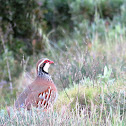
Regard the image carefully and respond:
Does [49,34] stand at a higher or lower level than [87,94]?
higher

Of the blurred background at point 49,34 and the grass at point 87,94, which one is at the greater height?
the blurred background at point 49,34

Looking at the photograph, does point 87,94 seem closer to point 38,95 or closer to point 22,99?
point 38,95

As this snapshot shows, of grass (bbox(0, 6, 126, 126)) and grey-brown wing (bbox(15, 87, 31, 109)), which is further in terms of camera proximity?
grey-brown wing (bbox(15, 87, 31, 109))

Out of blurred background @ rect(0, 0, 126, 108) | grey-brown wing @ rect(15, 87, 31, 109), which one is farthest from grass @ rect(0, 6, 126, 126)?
grey-brown wing @ rect(15, 87, 31, 109)

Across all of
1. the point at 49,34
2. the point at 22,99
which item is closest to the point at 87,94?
the point at 22,99

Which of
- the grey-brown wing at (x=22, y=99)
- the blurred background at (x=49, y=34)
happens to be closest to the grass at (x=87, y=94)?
the blurred background at (x=49, y=34)

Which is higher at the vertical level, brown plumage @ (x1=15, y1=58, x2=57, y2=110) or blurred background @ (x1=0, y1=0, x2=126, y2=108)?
blurred background @ (x1=0, y1=0, x2=126, y2=108)

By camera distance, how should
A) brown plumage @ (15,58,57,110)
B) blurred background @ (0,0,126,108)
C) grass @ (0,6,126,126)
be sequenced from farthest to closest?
blurred background @ (0,0,126,108) < brown plumage @ (15,58,57,110) < grass @ (0,6,126,126)

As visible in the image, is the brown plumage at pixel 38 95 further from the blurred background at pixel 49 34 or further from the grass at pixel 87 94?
the blurred background at pixel 49 34

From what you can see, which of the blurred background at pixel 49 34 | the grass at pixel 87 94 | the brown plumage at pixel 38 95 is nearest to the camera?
the grass at pixel 87 94

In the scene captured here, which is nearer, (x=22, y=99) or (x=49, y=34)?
(x=22, y=99)

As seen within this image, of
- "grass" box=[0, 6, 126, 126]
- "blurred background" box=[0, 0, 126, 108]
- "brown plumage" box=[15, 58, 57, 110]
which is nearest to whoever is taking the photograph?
"grass" box=[0, 6, 126, 126]

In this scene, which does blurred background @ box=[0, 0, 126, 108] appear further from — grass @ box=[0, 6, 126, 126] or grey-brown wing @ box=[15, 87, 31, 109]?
grey-brown wing @ box=[15, 87, 31, 109]

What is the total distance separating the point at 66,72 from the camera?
6020 mm
